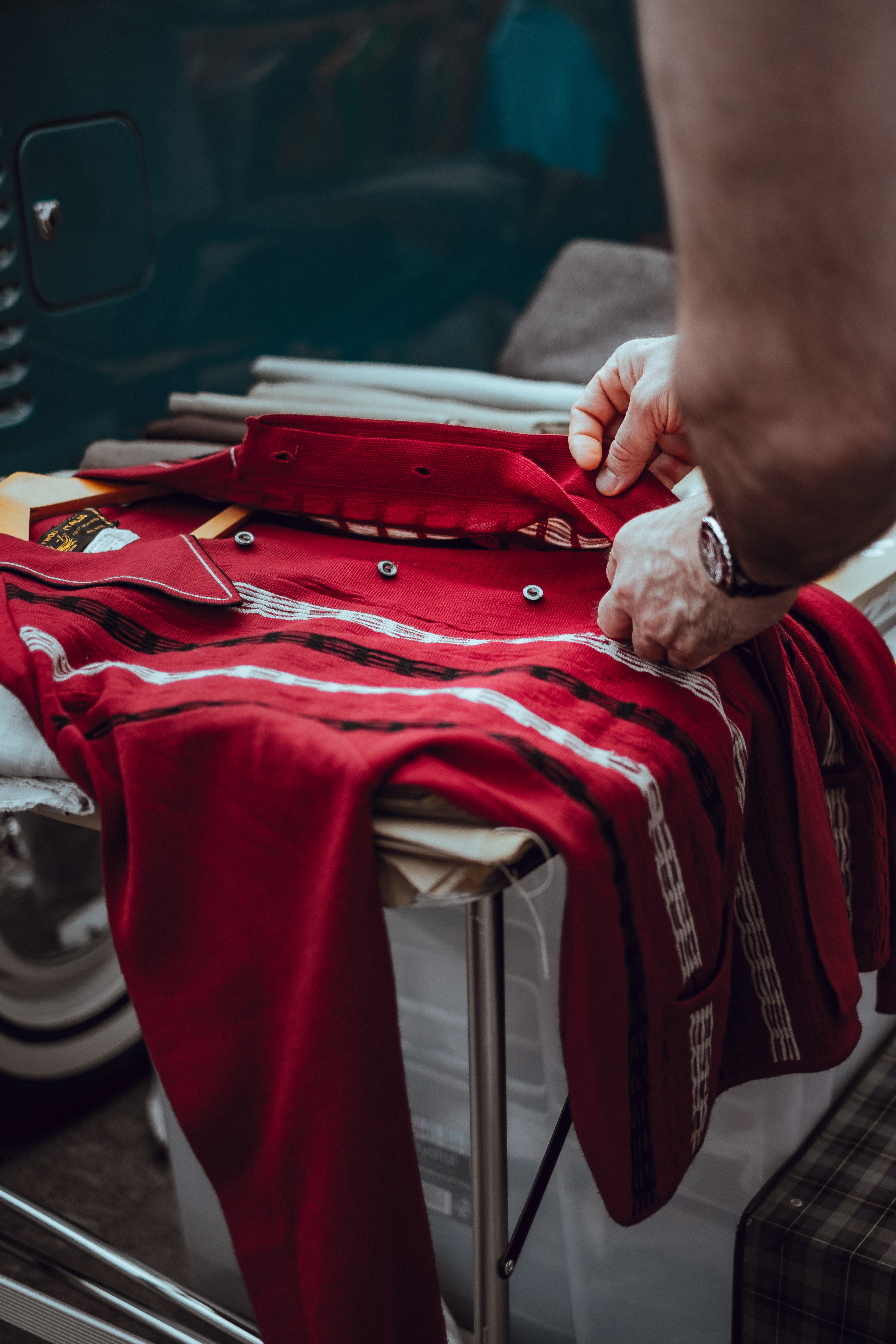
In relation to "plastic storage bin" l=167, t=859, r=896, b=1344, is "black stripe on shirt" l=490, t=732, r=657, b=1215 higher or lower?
higher

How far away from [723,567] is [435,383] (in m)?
0.75

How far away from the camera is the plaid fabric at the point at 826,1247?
29.3 inches

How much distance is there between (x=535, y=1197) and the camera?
0.69 metres

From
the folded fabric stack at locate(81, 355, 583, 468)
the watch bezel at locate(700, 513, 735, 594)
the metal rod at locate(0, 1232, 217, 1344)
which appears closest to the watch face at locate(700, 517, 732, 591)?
the watch bezel at locate(700, 513, 735, 594)

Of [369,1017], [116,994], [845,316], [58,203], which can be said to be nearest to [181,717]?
[369,1017]

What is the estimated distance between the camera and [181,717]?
546 mm

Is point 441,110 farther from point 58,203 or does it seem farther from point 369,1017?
point 369,1017

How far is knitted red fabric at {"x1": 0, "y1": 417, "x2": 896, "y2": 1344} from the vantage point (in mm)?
505

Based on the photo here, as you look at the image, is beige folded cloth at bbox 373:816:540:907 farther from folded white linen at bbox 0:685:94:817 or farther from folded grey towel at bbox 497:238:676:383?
folded grey towel at bbox 497:238:676:383

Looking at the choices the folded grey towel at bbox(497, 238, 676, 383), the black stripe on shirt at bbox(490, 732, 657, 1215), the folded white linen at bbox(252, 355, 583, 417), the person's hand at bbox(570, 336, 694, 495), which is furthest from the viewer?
the folded grey towel at bbox(497, 238, 676, 383)

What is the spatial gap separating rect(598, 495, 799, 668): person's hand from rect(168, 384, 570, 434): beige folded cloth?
0.43 metres

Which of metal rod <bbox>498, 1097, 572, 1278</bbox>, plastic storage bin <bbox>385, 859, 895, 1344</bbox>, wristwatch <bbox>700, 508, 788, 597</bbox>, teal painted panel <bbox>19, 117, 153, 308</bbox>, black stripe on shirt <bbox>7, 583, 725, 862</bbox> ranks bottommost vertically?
plastic storage bin <bbox>385, 859, 895, 1344</bbox>

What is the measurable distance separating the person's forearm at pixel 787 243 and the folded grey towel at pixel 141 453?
0.66m

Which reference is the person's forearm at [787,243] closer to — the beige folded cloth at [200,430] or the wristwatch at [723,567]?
the wristwatch at [723,567]
